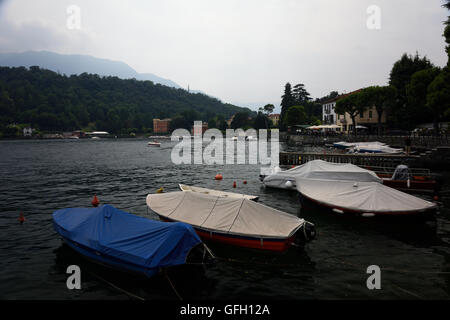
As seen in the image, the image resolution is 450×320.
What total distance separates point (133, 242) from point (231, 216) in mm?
4895

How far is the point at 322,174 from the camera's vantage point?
2366 centimetres

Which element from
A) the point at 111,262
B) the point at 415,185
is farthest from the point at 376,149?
the point at 111,262

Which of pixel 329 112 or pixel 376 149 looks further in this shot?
pixel 329 112

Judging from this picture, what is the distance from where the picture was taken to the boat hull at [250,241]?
12.6 meters

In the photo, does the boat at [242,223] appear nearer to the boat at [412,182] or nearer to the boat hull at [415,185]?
the boat hull at [415,185]

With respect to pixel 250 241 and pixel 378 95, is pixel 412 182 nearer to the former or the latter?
pixel 250 241

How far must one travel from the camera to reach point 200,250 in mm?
11375

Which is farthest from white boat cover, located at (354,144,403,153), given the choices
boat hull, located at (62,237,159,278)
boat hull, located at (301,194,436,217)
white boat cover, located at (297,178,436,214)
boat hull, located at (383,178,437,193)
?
boat hull, located at (62,237,159,278)

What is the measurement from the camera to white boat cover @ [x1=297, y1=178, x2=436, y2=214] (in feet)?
53.8

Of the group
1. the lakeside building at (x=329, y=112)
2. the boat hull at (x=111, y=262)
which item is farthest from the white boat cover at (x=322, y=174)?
the lakeside building at (x=329, y=112)

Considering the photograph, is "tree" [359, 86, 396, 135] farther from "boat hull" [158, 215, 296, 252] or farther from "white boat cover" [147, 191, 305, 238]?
"boat hull" [158, 215, 296, 252]
